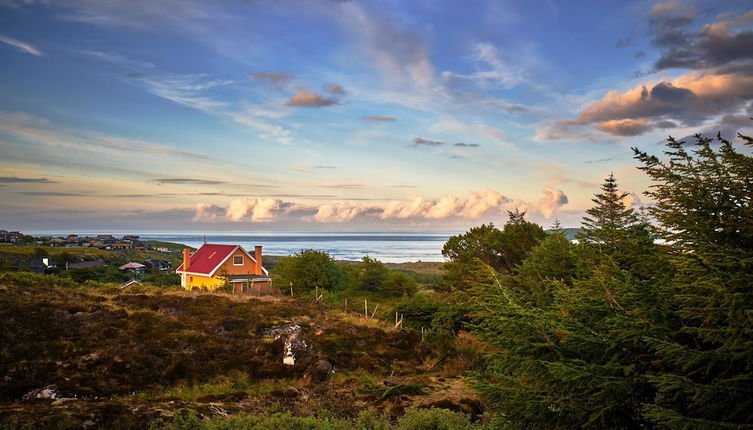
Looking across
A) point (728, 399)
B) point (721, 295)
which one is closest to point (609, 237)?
point (721, 295)

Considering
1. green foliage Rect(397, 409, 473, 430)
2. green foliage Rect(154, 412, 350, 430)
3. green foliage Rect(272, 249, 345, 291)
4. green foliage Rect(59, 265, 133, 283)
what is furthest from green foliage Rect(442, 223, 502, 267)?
green foliage Rect(59, 265, 133, 283)

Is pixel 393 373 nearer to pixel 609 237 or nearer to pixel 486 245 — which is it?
pixel 609 237

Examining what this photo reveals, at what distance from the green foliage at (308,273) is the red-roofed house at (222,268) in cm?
508

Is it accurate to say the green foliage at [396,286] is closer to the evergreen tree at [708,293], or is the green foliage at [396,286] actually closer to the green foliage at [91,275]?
the green foliage at [91,275]

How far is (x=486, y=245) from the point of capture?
4041 cm

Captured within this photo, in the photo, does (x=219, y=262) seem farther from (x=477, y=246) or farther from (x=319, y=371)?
(x=319, y=371)

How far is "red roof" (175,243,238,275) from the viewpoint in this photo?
168 ft

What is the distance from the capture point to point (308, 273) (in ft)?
150

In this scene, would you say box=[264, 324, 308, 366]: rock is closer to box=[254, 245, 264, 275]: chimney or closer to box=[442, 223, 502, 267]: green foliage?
box=[442, 223, 502, 267]: green foliage

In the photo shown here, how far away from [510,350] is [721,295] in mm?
3174

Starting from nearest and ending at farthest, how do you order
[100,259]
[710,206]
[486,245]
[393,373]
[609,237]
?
1. [710,206]
2. [609,237]
3. [393,373]
4. [486,245]
5. [100,259]

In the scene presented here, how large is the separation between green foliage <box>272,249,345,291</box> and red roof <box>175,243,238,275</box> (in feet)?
27.9

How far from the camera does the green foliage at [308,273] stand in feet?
149

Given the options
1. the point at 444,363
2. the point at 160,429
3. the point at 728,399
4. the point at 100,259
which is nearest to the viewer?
the point at 728,399
